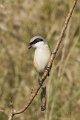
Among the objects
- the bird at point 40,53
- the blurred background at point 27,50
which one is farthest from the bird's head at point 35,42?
the blurred background at point 27,50

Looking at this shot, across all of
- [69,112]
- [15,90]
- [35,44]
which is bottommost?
[15,90]

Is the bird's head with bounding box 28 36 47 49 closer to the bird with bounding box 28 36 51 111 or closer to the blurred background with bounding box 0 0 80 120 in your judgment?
the bird with bounding box 28 36 51 111

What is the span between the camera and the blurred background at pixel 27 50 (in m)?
4.75

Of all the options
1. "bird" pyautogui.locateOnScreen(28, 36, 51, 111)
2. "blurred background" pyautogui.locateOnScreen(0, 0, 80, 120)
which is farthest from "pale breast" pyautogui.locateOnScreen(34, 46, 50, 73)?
"blurred background" pyautogui.locateOnScreen(0, 0, 80, 120)

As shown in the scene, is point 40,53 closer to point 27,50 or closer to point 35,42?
point 35,42

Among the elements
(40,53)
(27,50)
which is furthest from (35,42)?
(27,50)

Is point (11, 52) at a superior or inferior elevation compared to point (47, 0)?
inferior

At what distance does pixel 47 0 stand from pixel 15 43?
587 millimetres

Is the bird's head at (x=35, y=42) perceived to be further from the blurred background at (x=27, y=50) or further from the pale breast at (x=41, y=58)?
the blurred background at (x=27, y=50)

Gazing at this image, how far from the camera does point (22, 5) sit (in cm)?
564

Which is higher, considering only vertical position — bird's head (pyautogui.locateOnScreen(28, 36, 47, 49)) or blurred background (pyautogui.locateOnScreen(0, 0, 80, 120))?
bird's head (pyautogui.locateOnScreen(28, 36, 47, 49))

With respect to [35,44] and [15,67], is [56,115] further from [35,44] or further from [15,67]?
[35,44]

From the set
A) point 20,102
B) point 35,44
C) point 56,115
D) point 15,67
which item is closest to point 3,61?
point 15,67

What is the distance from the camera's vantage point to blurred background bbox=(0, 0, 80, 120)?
4750 mm
